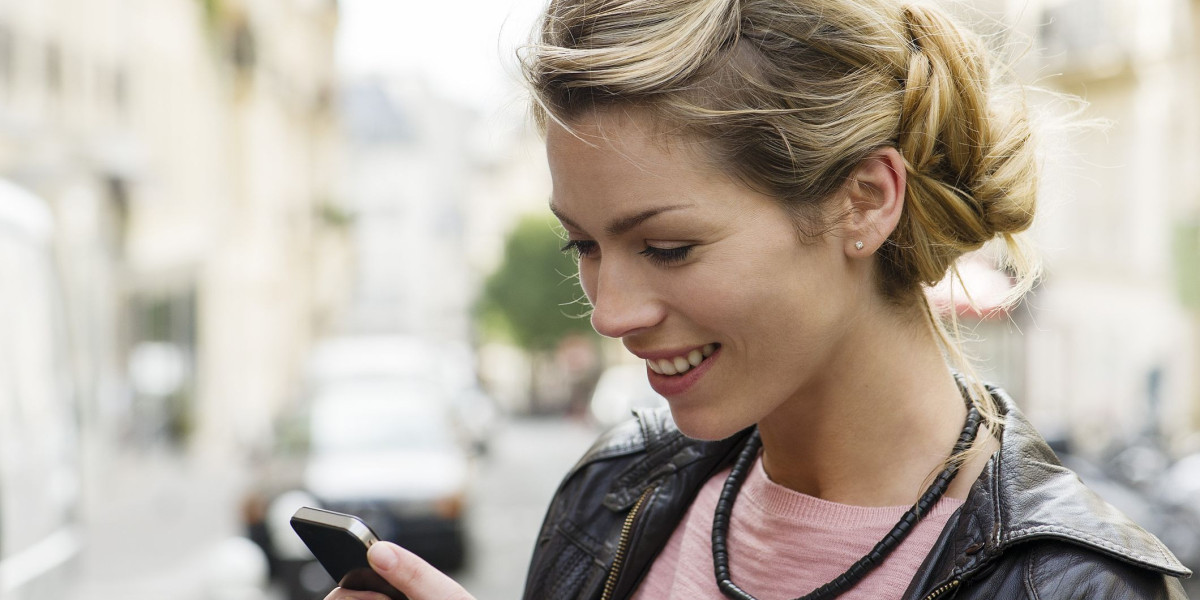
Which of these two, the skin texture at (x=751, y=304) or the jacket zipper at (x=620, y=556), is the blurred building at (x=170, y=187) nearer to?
the jacket zipper at (x=620, y=556)

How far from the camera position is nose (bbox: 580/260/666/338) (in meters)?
1.57

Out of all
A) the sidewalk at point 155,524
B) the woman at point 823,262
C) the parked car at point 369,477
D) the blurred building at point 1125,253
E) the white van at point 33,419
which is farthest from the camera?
the blurred building at point 1125,253

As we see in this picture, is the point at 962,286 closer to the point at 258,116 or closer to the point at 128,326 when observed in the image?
the point at 128,326

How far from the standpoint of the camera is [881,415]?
1695 millimetres

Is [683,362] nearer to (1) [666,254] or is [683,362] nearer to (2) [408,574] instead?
(1) [666,254]

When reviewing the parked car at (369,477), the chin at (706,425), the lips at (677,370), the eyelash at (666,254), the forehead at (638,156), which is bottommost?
the parked car at (369,477)

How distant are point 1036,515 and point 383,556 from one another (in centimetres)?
74

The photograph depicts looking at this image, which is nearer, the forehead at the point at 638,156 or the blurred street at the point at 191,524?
the forehead at the point at 638,156

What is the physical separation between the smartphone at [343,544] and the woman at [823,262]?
1.6 inches

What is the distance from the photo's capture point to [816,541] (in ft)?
5.62

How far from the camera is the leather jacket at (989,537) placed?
1.39m

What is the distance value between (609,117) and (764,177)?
0.20 meters

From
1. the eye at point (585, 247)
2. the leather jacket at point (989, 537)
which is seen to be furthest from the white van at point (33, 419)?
the eye at point (585, 247)

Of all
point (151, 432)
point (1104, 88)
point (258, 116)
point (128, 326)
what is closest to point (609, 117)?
point (128, 326)
